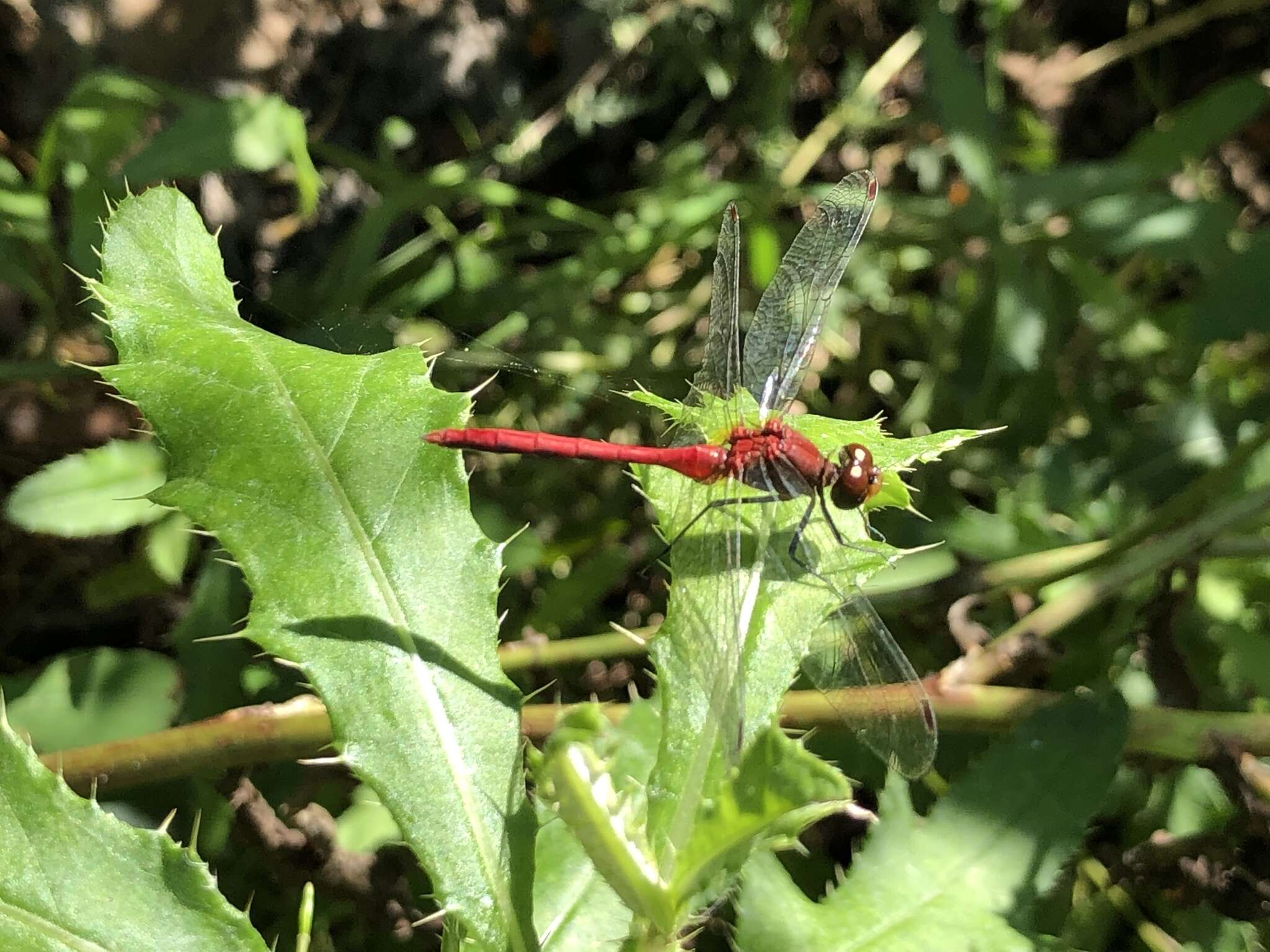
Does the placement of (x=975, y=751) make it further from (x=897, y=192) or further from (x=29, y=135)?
(x=29, y=135)

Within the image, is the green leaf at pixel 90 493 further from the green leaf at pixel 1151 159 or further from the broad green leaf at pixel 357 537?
the green leaf at pixel 1151 159

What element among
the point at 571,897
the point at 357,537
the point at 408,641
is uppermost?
the point at 357,537

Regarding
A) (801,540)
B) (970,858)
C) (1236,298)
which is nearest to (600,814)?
(801,540)

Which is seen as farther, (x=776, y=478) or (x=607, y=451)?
(x=607, y=451)

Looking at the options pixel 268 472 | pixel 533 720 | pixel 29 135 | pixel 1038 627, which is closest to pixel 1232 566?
pixel 1038 627

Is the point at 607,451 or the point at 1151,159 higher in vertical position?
the point at 1151,159

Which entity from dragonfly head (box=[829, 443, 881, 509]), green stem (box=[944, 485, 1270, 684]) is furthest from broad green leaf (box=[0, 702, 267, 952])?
green stem (box=[944, 485, 1270, 684])

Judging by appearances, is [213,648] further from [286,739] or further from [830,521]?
[830,521]
